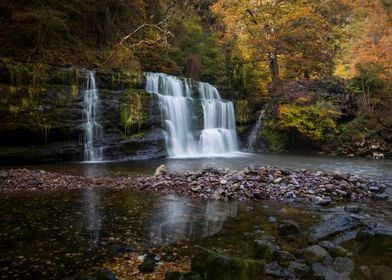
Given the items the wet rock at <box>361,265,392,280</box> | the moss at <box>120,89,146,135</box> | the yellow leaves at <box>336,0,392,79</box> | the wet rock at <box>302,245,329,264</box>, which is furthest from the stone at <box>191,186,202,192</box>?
the yellow leaves at <box>336,0,392,79</box>

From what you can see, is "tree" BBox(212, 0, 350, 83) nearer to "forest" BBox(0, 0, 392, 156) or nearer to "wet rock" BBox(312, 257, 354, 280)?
"forest" BBox(0, 0, 392, 156)

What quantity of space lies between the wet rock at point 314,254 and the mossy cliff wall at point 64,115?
1327cm

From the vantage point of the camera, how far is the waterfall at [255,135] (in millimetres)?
23095

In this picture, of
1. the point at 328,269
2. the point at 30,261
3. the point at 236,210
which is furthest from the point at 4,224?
the point at 328,269

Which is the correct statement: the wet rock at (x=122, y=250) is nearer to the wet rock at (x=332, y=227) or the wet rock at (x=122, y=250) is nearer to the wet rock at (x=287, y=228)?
the wet rock at (x=287, y=228)

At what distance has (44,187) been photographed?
31.1ft

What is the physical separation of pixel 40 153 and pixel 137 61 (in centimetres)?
905

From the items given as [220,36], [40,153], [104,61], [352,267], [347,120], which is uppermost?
[220,36]

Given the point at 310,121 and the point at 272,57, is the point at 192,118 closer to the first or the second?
the point at 310,121

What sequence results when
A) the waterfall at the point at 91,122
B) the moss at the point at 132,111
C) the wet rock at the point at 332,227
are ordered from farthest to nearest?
the moss at the point at 132,111
the waterfall at the point at 91,122
the wet rock at the point at 332,227

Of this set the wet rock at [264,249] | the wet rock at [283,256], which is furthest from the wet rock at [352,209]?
the wet rock at [283,256]

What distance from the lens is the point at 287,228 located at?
6.00 m

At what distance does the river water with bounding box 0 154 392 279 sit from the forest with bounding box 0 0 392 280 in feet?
0.14

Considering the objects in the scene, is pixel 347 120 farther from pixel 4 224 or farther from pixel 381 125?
pixel 4 224
